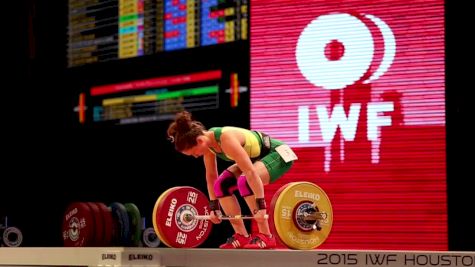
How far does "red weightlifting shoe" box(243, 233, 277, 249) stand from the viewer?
4.48 metres

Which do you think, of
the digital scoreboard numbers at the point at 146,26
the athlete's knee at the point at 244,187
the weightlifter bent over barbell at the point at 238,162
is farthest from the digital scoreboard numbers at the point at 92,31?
the athlete's knee at the point at 244,187

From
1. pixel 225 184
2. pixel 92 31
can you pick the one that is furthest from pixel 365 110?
pixel 92 31

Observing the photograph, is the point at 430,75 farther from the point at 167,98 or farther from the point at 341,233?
the point at 167,98

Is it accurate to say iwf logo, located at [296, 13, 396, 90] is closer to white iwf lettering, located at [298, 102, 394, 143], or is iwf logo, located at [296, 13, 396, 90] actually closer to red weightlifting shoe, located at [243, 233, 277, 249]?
white iwf lettering, located at [298, 102, 394, 143]

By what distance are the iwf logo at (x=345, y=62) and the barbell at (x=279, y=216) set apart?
1.71 m

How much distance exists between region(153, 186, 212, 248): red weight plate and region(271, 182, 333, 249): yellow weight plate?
2.24 feet

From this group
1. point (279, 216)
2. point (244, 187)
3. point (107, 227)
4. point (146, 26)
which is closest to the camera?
point (279, 216)

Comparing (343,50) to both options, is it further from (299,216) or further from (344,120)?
(299,216)

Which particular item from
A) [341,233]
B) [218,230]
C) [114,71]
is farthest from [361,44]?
[114,71]

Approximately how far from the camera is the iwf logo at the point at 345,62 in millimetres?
6277

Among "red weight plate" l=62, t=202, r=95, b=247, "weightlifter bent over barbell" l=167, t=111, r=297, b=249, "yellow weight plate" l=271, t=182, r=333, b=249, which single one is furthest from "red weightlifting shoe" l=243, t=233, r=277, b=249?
"red weight plate" l=62, t=202, r=95, b=247

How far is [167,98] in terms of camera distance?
7.21m

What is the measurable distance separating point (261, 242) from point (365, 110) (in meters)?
2.13

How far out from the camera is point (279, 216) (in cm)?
442
